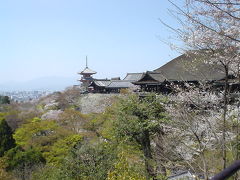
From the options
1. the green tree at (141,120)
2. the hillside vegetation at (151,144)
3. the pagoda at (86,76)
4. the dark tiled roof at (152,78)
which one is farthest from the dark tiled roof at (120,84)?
the green tree at (141,120)

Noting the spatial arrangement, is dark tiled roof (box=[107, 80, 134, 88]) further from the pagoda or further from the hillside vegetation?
the hillside vegetation

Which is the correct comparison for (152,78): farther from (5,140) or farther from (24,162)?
(5,140)

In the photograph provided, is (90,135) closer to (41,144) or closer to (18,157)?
(41,144)

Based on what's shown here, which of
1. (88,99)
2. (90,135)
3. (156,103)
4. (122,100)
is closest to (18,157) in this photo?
(90,135)

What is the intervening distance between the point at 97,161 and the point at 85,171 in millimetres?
509

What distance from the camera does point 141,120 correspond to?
31.1 feet

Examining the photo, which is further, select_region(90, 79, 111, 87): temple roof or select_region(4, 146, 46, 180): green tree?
select_region(90, 79, 111, 87): temple roof

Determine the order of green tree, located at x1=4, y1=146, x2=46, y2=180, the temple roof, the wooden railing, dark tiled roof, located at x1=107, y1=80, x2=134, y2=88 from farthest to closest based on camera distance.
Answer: the temple roof < dark tiled roof, located at x1=107, y1=80, x2=134, y2=88 < green tree, located at x1=4, y1=146, x2=46, y2=180 < the wooden railing

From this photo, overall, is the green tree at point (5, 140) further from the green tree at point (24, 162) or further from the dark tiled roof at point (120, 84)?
the dark tiled roof at point (120, 84)

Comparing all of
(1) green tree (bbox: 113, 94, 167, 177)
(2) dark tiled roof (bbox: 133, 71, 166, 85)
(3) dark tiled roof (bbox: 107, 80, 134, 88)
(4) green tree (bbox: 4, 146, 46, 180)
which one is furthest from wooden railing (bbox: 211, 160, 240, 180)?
(3) dark tiled roof (bbox: 107, 80, 134, 88)

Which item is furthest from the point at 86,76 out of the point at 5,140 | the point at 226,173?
the point at 226,173

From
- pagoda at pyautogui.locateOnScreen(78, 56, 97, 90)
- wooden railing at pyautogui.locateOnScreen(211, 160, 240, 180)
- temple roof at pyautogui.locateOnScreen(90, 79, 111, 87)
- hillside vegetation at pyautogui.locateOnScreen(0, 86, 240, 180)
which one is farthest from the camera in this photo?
pagoda at pyautogui.locateOnScreen(78, 56, 97, 90)

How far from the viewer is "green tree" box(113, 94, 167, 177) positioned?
934cm

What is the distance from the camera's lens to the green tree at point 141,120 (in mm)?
9340
